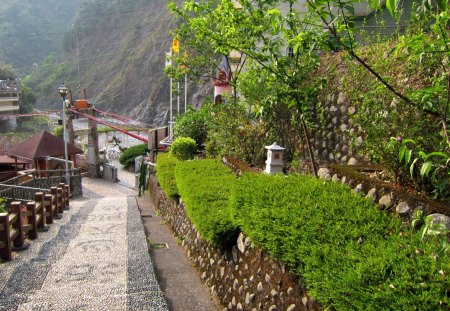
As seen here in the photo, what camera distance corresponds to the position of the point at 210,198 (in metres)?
5.41

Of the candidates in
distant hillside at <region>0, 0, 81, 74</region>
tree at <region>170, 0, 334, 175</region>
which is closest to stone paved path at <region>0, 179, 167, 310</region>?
tree at <region>170, 0, 334, 175</region>

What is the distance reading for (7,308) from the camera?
3844 millimetres

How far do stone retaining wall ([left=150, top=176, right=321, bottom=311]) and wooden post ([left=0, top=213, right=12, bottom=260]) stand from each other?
8.70ft

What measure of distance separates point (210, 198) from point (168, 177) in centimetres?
357

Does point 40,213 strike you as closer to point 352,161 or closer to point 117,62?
point 352,161

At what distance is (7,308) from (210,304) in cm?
216

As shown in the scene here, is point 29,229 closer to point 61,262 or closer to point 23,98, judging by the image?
point 61,262

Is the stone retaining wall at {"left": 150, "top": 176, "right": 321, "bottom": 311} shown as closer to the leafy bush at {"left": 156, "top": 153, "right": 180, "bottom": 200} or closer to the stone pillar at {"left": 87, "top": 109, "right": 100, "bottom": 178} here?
the leafy bush at {"left": 156, "top": 153, "right": 180, "bottom": 200}

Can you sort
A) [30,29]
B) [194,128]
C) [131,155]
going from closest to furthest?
[194,128], [131,155], [30,29]

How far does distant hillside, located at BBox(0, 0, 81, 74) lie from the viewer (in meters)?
76.8

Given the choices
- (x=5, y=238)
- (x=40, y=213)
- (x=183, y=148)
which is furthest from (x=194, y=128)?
(x=5, y=238)

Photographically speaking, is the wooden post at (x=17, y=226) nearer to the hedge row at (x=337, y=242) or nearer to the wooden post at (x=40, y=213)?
the wooden post at (x=40, y=213)

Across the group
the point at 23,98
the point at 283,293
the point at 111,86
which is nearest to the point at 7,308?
the point at 283,293

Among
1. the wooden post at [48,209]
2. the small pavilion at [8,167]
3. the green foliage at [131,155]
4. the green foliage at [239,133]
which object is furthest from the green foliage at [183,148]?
the green foliage at [131,155]
